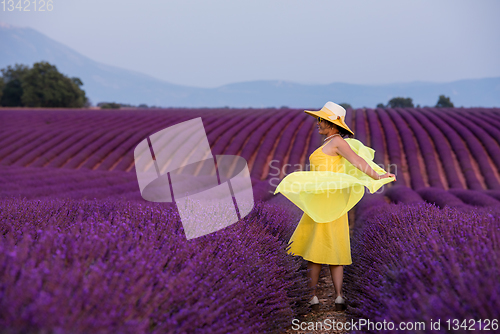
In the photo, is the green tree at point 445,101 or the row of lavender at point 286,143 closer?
the row of lavender at point 286,143

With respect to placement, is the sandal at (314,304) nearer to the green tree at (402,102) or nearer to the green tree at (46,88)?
the green tree at (46,88)

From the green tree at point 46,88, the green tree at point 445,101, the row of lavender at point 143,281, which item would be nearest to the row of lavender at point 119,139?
the row of lavender at point 143,281

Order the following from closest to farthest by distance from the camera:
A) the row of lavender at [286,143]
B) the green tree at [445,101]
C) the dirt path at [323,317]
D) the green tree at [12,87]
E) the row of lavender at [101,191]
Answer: the dirt path at [323,317] < the row of lavender at [101,191] < the row of lavender at [286,143] < the green tree at [12,87] < the green tree at [445,101]

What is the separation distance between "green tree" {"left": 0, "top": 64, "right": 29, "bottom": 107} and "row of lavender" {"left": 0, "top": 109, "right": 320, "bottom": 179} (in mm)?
23217

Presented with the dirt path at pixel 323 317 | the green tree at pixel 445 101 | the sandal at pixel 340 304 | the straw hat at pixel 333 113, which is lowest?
the dirt path at pixel 323 317

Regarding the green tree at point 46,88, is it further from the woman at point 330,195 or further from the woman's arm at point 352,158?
the woman's arm at point 352,158

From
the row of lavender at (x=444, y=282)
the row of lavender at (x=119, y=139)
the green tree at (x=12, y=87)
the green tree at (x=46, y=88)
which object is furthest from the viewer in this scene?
the green tree at (x=12, y=87)

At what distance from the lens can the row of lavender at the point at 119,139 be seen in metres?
13.1

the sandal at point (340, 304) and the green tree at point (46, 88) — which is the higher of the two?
the green tree at point (46, 88)

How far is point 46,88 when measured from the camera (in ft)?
115

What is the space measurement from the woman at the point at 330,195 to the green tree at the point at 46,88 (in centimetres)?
3930

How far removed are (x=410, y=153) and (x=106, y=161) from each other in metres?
12.1

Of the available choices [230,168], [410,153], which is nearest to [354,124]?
[410,153]

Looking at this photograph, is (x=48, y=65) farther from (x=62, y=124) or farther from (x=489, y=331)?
(x=489, y=331)
